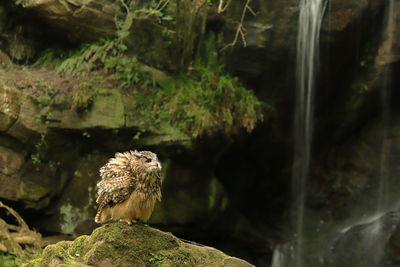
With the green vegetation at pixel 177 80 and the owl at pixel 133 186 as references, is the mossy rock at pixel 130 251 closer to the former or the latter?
the owl at pixel 133 186

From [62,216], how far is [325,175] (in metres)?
5.95

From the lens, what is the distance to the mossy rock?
3.55m

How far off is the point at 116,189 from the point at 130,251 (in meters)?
0.49

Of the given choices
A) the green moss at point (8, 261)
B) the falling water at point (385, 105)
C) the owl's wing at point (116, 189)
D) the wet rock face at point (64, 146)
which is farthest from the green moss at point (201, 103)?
the owl's wing at point (116, 189)

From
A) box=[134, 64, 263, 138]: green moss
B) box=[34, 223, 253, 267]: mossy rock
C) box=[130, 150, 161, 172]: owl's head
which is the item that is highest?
box=[134, 64, 263, 138]: green moss

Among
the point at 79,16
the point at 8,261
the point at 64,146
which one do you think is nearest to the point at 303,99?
the point at 79,16

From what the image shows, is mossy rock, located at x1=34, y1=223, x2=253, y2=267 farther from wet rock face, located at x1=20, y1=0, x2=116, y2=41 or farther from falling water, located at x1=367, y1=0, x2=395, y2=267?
wet rock face, located at x1=20, y1=0, x2=116, y2=41

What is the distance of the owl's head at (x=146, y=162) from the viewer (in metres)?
3.67

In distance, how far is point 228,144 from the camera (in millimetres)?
8906

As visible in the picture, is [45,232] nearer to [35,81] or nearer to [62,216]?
[62,216]

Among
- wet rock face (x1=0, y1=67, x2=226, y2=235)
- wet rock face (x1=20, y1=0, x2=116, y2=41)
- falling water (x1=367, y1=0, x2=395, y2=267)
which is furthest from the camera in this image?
wet rock face (x1=20, y1=0, x2=116, y2=41)

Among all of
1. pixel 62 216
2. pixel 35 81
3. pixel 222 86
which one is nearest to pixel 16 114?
pixel 35 81

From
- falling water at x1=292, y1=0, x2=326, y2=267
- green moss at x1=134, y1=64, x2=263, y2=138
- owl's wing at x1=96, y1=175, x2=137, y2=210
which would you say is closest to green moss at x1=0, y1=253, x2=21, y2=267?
green moss at x1=134, y1=64, x2=263, y2=138

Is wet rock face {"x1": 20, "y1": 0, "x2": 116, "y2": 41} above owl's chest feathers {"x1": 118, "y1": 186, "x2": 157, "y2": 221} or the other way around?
above
